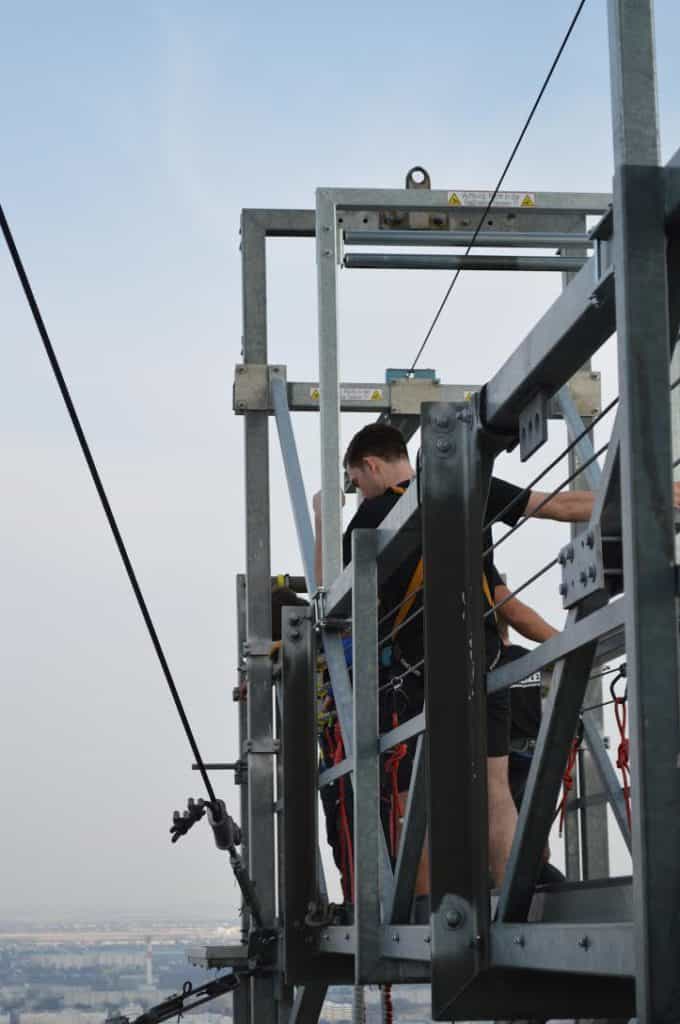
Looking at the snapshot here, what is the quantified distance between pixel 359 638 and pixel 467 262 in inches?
116

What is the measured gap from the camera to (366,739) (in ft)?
15.7

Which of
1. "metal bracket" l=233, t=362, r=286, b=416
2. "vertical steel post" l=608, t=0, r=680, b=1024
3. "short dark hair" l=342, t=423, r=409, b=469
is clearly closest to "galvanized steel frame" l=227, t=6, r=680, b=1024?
"vertical steel post" l=608, t=0, r=680, b=1024

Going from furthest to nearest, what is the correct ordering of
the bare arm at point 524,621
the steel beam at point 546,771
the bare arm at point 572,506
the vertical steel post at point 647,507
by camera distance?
1. the bare arm at point 524,621
2. the bare arm at point 572,506
3. the steel beam at point 546,771
4. the vertical steel post at point 647,507

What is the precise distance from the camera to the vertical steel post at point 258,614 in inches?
295

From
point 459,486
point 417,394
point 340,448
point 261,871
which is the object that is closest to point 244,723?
point 261,871

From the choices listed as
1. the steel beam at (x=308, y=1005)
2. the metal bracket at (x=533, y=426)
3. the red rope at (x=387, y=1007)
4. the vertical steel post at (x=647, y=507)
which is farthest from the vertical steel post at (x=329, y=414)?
the vertical steel post at (x=647, y=507)

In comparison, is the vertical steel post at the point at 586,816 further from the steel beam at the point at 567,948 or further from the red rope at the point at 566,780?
the steel beam at the point at 567,948

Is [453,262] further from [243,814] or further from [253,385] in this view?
[243,814]

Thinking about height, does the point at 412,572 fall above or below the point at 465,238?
below

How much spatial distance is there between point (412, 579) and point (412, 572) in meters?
0.07

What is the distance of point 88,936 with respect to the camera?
46.5 ft

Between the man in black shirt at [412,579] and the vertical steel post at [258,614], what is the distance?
1118 millimetres

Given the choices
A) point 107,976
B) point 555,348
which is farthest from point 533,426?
point 107,976

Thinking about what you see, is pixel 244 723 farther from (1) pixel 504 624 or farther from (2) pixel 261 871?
(1) pixel 504 624
